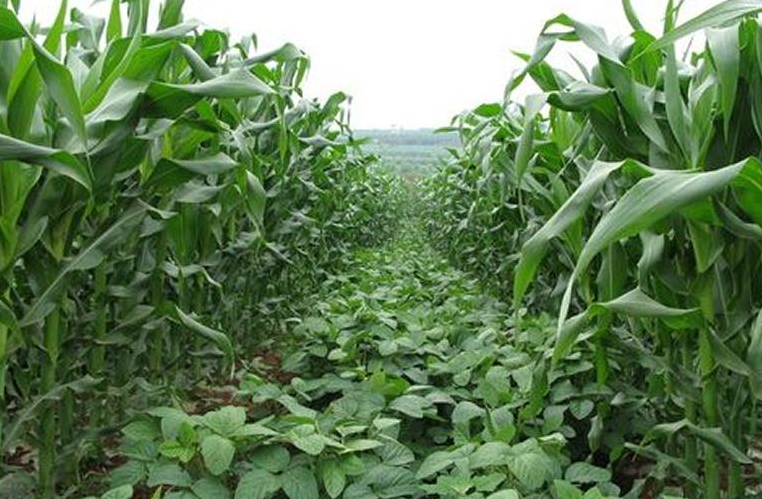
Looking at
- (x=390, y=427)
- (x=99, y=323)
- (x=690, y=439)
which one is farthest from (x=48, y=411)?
(x=690, y=439)

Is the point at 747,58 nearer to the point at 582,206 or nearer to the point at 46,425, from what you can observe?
the point at 582,206

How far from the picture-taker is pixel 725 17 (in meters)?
1.25

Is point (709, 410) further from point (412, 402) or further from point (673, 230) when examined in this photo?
point (412, 402)

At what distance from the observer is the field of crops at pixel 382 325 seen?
1403 millimetres

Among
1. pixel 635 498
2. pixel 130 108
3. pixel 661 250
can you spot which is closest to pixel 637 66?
pixel 661 250

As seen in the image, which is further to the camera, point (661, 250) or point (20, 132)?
point (661, 250)

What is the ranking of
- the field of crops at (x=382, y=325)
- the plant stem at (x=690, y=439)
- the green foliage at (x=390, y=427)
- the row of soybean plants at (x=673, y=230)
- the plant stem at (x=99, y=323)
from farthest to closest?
1. the plant stem at (x=99, y=323)
2. the plant stem at (x=690, y=439)
3. the green foliage at (x=390, y=427)
4. the field of crops at (x=382, y=325)
5. the row of soybean plants at (x=673, y=230)

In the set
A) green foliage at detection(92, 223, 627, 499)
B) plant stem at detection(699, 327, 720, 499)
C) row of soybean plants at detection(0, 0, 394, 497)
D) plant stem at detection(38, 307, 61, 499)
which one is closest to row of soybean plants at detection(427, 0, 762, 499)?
plant stem at detection(699, 327, 720, 499)

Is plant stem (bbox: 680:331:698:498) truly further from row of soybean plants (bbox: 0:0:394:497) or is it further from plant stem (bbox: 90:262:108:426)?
plant stem (bbox: 90:262:108:426)

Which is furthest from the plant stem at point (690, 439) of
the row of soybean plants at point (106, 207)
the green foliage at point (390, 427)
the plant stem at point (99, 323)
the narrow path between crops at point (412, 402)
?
the plant stem at point (99, 323)

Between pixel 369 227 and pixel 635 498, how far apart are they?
844 cm

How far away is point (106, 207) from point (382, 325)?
3.81 ft

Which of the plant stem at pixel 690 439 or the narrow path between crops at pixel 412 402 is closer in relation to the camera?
the narrow path between crops at pixel 412 402

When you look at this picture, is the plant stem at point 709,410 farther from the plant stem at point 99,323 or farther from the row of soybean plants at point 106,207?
the plant stem at point 99,323
